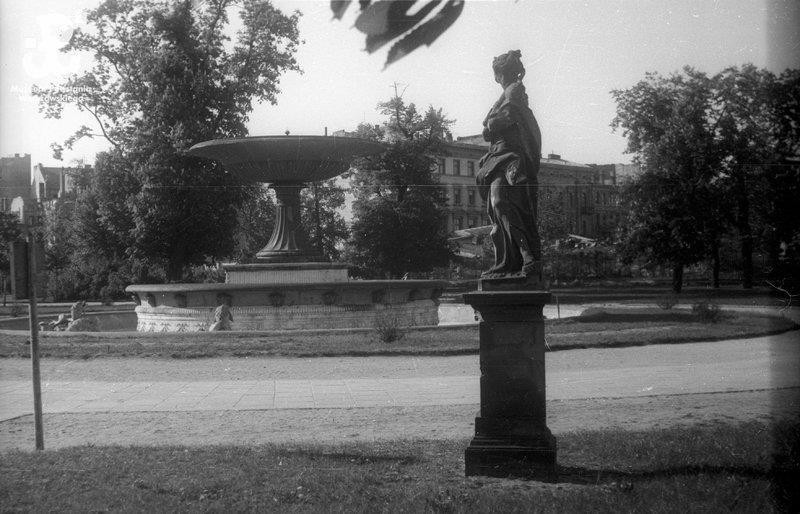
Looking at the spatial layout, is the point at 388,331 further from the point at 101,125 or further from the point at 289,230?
the point at 101,125

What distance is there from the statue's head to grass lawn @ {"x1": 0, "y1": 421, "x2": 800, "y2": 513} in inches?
128

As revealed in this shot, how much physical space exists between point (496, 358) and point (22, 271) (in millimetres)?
4377

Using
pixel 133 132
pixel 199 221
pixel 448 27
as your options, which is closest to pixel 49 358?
pixel 448 27

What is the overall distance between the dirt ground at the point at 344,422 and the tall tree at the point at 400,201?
41.9 m

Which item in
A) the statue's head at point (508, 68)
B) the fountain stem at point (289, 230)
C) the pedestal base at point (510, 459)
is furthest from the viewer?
the fountain stem at point (289, 230)

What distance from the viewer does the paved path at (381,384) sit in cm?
1112

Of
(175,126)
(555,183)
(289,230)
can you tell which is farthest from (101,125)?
(555,183)

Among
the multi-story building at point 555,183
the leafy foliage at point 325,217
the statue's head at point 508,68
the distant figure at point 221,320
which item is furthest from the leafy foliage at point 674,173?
the statue's head at point 508,68

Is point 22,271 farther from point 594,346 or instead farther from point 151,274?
point 151,274

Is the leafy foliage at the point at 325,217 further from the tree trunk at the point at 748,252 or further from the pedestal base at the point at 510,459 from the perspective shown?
the tree trunk at the point at 748,252

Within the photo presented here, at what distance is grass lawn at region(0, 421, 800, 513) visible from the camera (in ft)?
17.9

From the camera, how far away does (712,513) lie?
5.06 metres

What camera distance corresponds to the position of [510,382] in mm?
6688

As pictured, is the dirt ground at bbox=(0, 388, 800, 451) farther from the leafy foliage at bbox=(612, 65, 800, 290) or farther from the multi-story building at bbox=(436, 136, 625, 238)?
the multi-story building at bbox=(436, 136, 625, 238)
